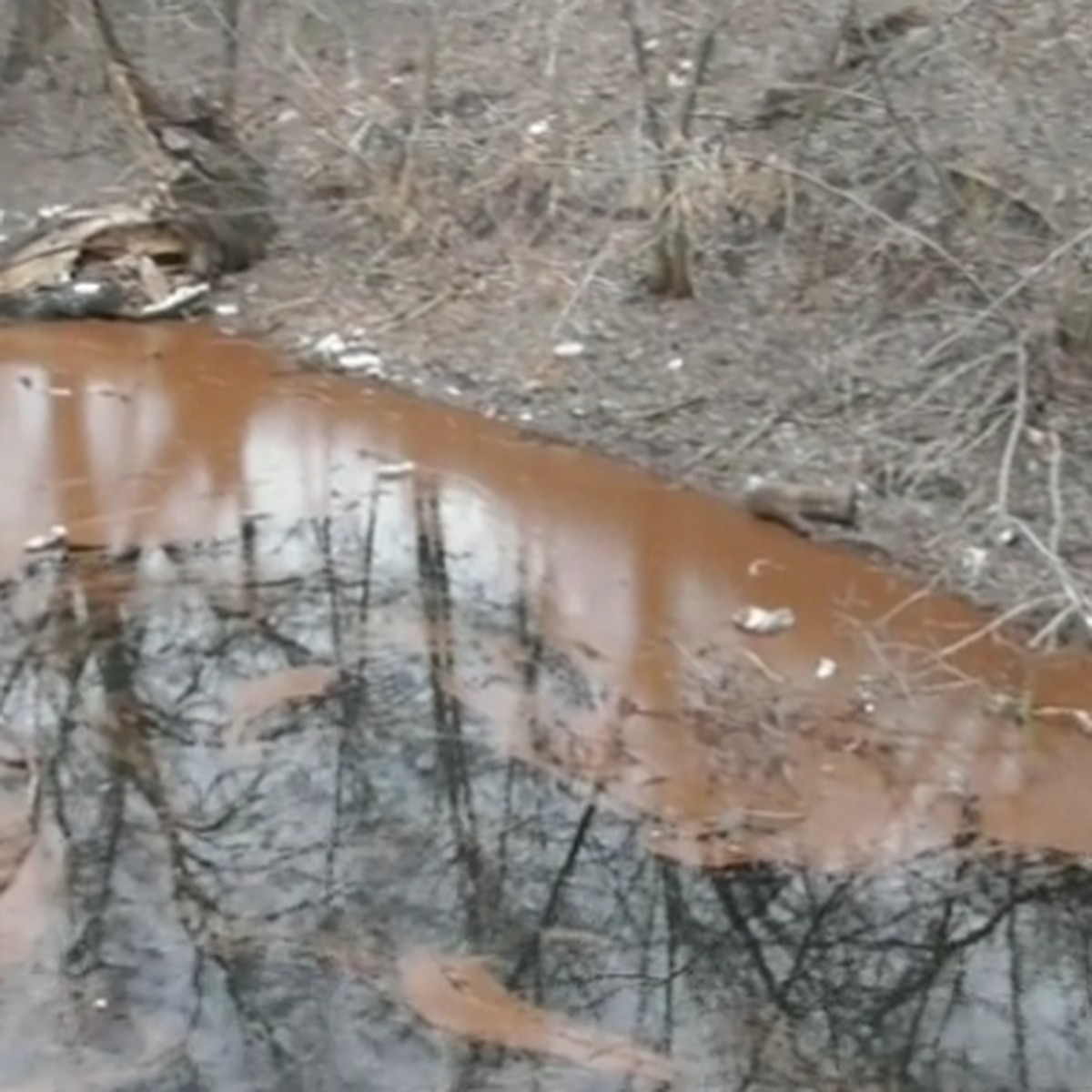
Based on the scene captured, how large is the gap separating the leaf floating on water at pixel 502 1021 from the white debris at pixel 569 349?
14.6ft

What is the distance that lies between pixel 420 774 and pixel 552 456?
270 centimetres

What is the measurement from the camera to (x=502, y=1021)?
5543 mm

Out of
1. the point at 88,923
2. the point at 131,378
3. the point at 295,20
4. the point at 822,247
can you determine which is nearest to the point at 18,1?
the point at 295,20

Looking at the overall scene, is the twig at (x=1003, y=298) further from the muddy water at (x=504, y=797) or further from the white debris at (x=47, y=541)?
the white debris at (x=47, y=541)

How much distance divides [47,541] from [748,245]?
12.2ft

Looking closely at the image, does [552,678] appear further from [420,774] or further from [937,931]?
[937,931]

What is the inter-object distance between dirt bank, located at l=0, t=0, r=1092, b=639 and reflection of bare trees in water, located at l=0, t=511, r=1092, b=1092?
1.88 metres

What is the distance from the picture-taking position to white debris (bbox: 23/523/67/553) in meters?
7.98

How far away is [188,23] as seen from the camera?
1346 cm

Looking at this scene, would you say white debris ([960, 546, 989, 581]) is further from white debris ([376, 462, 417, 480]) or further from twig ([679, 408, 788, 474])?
white debris ([376, 462, 417, 480])

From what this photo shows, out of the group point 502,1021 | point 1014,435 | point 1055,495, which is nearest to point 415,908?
point 502,1021

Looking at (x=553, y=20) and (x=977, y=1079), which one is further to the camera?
(x=553, y=20)

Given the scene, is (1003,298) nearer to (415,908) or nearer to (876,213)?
(876,213)

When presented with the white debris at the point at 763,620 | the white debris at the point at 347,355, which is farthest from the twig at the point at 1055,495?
the white debris at the point at 347,355
